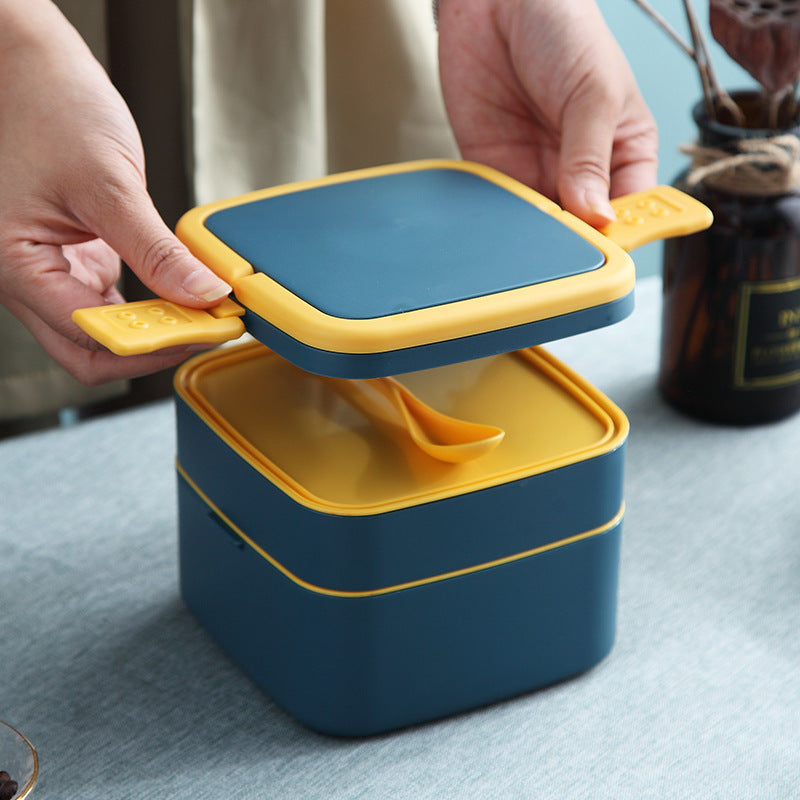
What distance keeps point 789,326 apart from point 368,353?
0.43m

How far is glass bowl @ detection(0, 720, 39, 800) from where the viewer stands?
49 centimetres

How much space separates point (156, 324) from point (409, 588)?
167mm

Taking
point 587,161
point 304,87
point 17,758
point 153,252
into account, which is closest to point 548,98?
point 587,161

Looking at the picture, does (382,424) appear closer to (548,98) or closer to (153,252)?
(153,252)

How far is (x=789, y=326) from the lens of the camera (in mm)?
791

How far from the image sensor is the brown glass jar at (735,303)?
0.77m

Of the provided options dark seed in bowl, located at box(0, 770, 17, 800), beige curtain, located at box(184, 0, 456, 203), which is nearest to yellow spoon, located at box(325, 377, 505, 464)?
dark seed in bowl, located at box(0, 770, 17, 800)

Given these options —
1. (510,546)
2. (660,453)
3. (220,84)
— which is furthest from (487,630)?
(220,84)

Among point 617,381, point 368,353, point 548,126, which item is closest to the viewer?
point 368,353

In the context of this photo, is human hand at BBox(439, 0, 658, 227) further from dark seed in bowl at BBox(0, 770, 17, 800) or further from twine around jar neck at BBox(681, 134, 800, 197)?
dark seed in bowl at BBox(0, 770, 17, 800)

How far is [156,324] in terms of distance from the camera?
1.65ft

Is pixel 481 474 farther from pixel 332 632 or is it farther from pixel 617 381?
pixel 617 381

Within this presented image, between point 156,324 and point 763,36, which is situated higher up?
point 763,36

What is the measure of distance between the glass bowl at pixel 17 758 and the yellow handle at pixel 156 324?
0.59ft
